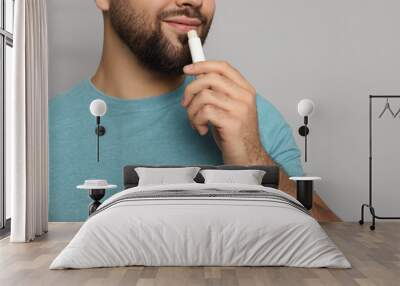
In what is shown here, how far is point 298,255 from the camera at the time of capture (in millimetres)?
4539

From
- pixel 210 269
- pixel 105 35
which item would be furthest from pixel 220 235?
pixel 105 35

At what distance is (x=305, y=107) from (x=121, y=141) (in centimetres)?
217

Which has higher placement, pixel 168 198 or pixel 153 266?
pixel 168 198

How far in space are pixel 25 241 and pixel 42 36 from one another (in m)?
2.20

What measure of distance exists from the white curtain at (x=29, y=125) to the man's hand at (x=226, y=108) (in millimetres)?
1611

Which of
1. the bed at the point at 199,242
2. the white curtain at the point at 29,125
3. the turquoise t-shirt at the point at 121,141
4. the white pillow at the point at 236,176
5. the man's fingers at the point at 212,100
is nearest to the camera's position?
the bed at the point at 199,242

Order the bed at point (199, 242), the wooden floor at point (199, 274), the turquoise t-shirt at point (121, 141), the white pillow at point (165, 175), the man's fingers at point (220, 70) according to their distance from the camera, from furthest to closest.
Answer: the turquoise t-shirt at point (121, 141)
the man's fingers at point (220, 70)
the white pillow at point (165, 175)
the bed at point (199, 242)
the wooden floor at point (199, 274)

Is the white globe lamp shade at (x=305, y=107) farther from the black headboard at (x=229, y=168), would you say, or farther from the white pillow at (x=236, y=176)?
the white pillow at (x=236, y=176)

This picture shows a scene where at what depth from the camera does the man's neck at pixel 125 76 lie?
7176 mm

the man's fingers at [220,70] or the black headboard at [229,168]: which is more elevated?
the man's fingers at [220,70]

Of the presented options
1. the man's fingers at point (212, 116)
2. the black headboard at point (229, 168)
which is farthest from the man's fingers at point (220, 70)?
the black headboard at point (229, 168)

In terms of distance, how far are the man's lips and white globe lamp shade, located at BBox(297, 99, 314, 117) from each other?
153 cm

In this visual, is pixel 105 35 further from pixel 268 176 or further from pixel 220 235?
pixel 220 235

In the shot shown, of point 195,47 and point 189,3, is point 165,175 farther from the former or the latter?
point 189,3
